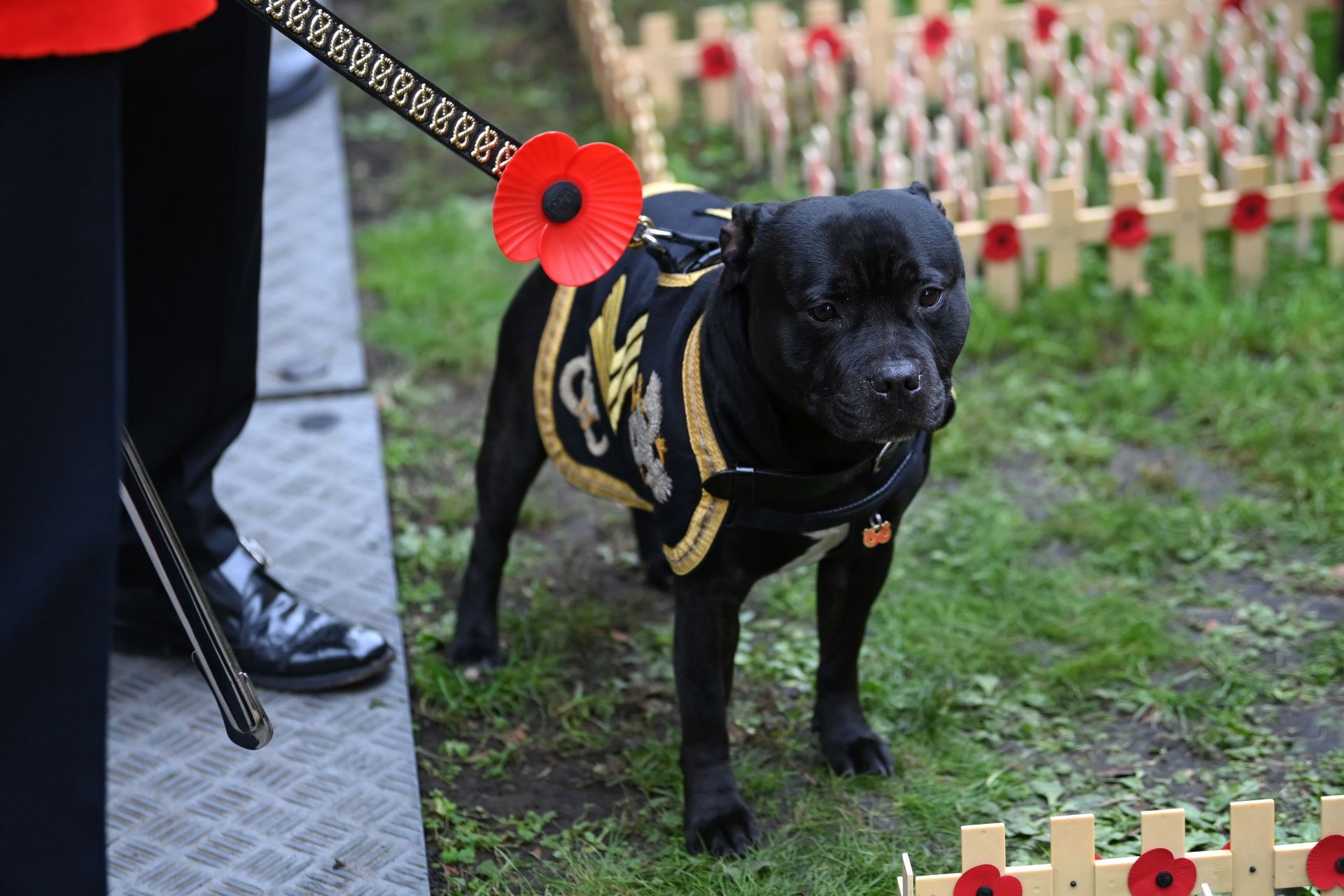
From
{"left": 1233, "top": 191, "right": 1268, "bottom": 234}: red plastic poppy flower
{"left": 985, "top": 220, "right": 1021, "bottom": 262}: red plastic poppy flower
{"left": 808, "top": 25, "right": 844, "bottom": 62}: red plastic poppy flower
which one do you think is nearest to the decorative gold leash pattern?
{"left": 985, "top": 220, "right": 1021, "bottom": 262}: red plastic poppy flower

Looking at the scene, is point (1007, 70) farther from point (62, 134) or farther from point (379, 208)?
point (62, 134)

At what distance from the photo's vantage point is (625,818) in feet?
10.00

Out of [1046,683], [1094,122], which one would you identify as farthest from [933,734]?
[1094,122]

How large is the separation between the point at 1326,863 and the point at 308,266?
429 cm

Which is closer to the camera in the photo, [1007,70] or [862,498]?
[862,498]

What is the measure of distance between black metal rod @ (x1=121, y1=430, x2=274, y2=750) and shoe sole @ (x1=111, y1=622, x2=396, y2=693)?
0.65 meters

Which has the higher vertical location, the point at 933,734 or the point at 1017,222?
the point at 1017,222

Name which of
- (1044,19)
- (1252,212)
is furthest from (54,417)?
(1044,19)

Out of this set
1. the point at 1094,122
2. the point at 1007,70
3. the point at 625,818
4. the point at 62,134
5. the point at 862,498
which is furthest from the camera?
the point at 1007,70

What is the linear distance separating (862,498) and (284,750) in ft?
4.76

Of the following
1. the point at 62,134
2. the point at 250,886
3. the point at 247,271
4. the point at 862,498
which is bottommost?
the point at 250,886

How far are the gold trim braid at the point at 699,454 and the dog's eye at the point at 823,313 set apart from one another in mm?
276

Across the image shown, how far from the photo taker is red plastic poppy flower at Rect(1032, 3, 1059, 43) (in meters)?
6.18

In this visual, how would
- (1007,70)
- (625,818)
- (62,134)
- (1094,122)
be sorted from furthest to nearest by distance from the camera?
(1007,70) < (1094,122) < (625,818) < (62,134)
